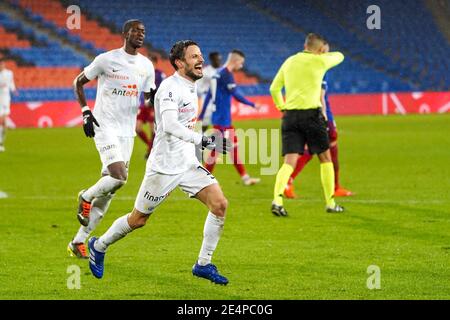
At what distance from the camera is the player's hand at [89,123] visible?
9164 mm

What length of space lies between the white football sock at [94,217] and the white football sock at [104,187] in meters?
0.15

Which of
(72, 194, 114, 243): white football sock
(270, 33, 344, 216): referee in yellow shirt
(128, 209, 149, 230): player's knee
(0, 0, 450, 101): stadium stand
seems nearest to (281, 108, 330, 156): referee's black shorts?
(270, 33, 344, 216): referee in yellow shirt

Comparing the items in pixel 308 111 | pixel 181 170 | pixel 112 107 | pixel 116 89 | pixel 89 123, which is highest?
pixel 308 111

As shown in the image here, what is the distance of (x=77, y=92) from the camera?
31.5 ft

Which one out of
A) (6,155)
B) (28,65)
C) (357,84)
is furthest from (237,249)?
(357,84)

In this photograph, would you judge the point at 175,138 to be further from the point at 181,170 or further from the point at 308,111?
the point at 308,111

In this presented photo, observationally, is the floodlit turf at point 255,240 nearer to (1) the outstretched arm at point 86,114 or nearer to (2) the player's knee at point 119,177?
(2) the player's knee at point 119,177

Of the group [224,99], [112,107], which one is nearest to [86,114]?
[112,107]

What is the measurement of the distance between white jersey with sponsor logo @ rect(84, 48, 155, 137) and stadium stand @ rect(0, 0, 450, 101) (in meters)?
24.6

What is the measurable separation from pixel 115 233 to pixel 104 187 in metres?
1.21

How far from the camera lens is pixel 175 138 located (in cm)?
805

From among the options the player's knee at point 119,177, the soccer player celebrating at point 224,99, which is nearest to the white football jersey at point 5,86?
the soccer player celebrating at point 224,99

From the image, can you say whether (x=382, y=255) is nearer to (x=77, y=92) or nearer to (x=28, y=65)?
(x=77, y=92)
